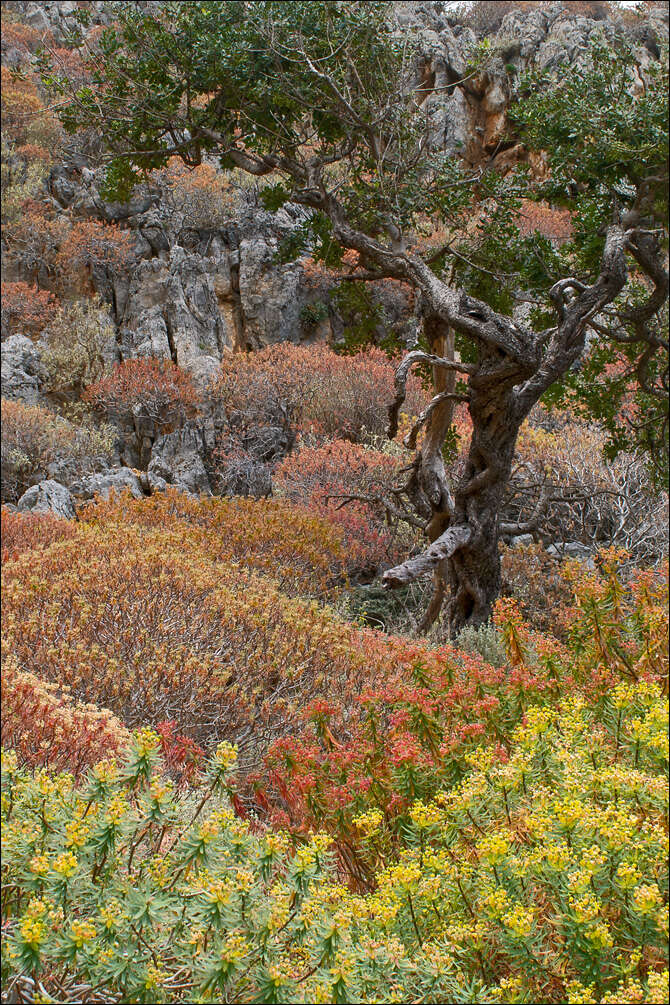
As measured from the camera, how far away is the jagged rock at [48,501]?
10211 millimetres

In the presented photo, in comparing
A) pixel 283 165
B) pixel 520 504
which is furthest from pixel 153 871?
pixel 520 504

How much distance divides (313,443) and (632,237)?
8.61 metres

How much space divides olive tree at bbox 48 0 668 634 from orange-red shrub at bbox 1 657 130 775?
272cm

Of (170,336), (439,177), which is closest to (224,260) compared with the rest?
(170,336)

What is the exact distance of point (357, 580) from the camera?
8.96m

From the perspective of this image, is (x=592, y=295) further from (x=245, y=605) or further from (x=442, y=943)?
(x=442, y=943)

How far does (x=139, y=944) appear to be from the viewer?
4.22 feet

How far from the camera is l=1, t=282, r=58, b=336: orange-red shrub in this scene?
18.2 meters

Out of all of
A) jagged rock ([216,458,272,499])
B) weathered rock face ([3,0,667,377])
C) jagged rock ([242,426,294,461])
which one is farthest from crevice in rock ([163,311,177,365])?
jagged rock ([216,458,272,499])

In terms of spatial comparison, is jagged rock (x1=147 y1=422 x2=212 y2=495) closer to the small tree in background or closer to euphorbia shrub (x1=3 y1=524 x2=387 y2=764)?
the small tree in background

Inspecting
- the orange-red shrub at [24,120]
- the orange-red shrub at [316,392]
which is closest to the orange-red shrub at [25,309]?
the orange-red shrub at [24,120]

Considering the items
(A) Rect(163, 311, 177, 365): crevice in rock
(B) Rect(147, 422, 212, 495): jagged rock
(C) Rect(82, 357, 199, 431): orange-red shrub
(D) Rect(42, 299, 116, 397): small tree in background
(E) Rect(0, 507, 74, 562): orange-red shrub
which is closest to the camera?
(E) Rect(0, 507, 74, 562): orange-red shrub

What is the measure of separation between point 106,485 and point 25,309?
9.33 meters

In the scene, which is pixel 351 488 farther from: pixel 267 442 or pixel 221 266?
pixel 221 266
